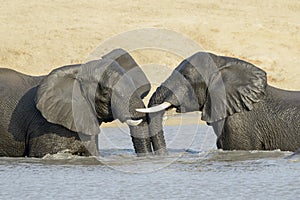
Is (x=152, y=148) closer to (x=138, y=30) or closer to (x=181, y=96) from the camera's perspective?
(x=181, y=96)

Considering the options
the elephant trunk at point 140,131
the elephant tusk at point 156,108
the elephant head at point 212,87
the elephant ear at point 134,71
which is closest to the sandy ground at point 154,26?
the elephant ear at point 134,71

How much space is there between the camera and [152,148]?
1170 centimetres

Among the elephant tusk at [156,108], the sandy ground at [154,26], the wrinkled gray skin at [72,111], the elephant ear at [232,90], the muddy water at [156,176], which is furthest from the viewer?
the sandy ground at [154,26]

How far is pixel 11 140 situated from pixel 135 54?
11454 millimetres

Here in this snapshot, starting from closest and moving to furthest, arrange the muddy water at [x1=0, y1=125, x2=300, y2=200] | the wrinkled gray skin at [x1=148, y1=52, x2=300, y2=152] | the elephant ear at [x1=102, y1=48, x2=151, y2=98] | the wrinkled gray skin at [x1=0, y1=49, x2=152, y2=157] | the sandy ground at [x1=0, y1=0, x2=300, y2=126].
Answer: the muddy water at [x1=0, y1=125, x2=300, y2=200], the wrinkled gray skin at [x1=0, y1=49, x2=152, y2=157], the elephant ear at [x1=102, y1=48, x2=151, y2=98], the wrinkled gray skin at [x1=148, y1=52, x2=300, y2=152], the sandy ground at [x1=0, y1=0, x2=300, y2=126]

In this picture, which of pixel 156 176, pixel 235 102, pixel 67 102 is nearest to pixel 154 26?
pixel 235 102

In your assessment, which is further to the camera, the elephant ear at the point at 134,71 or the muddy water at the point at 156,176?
the elephant ear at the point at 134,71

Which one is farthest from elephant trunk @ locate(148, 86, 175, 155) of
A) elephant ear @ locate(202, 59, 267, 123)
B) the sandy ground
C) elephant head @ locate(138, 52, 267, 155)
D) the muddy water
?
the sandy ground

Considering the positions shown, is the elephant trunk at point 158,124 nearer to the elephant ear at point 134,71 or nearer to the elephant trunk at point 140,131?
the elephant trunk at point 140,131

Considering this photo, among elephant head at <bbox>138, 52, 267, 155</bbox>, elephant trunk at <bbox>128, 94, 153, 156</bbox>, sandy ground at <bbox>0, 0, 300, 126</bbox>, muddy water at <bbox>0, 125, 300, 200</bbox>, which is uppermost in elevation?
sandy ground at <bbox>0, 0, 300, 126</bbox>

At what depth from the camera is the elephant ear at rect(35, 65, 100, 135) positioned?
35.9ft

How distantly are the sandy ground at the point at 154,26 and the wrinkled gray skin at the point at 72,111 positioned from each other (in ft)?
28.7

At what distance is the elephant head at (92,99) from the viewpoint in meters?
10.8

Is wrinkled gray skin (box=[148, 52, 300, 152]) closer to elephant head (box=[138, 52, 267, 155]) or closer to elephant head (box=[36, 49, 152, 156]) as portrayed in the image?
elephant head (box=[138, 52, 267, 155])
